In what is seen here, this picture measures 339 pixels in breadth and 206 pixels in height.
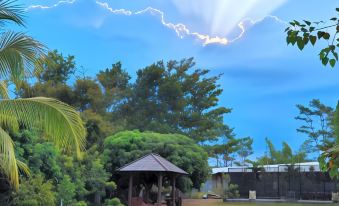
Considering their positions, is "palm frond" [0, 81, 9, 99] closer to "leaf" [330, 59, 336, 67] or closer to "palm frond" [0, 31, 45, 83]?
"palm frond" [0, 31, 45, 83]

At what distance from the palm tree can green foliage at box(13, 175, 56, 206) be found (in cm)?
445

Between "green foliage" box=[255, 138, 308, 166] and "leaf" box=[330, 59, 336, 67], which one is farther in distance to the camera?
"green foliage" box=[255, 138, 308, 166]

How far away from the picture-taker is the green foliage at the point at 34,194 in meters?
13.6

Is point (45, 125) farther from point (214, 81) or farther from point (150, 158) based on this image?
point (214, 81)

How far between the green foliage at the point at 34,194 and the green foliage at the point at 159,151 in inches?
304

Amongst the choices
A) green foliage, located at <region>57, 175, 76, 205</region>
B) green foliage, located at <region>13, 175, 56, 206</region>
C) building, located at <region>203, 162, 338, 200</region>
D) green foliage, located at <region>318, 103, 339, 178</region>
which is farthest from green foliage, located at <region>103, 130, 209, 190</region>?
green foliage, located at <region>318, 103, 339, 178</region>

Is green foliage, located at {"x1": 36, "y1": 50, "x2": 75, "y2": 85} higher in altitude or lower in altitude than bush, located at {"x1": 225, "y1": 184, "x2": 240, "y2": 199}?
higher

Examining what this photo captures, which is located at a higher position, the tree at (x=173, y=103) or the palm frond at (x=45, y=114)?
the tree at (x=173, y=103)

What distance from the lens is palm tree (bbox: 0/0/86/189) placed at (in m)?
9.00

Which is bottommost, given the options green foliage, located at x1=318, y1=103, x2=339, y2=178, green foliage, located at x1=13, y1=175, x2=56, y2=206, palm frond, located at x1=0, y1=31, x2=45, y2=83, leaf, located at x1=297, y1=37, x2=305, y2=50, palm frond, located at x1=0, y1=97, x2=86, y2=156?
green foliage, located at x1=13, y1=175, x2=56, y2=206

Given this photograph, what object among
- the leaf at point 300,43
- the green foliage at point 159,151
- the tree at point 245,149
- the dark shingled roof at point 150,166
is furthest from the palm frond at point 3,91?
the tree at point 245,149

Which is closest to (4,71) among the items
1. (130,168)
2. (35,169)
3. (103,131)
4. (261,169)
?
(35,169)

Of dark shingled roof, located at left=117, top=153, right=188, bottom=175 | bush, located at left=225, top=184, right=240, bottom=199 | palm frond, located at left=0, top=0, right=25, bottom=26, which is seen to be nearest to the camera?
palm frond, located at left=0, top=0, right=25, bottom=26

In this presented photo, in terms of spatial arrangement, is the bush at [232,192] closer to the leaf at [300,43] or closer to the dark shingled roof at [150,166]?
the dark shingled roof at [150,166]
